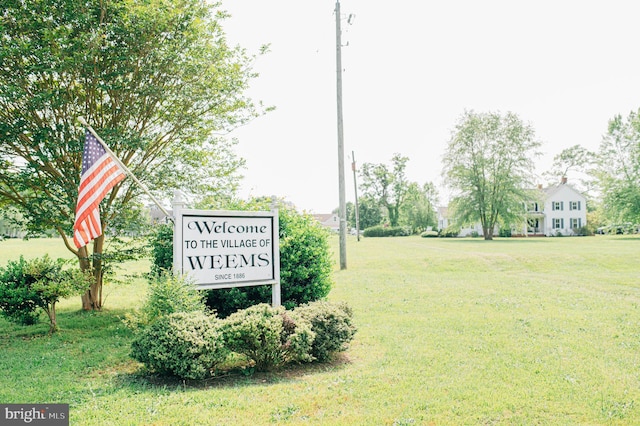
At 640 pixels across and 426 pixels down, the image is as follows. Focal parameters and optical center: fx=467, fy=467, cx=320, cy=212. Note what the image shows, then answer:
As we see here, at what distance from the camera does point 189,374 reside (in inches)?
198

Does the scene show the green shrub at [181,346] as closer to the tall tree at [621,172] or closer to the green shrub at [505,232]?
the tall tree at [621,172]

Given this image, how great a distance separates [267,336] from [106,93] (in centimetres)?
665

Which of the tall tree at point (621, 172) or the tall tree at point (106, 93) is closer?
the tall tree at point (106, 93)

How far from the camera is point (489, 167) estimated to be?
4953cm

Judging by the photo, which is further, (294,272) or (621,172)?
(621,172)

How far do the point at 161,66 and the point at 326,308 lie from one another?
18.7 feet

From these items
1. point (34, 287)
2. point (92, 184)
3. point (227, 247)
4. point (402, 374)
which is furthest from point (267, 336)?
point (34, 287)

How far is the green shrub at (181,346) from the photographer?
5.02 meters

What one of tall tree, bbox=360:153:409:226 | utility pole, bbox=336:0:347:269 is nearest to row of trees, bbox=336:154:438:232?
tall tree, bbox=360:153:409:226

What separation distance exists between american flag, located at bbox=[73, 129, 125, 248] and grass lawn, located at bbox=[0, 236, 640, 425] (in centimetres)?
130

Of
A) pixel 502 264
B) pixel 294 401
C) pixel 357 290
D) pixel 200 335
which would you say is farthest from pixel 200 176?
pixel 502 264

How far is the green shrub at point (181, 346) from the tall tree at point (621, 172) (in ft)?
144

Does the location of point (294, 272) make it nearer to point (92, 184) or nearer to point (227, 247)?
point (227, 247)

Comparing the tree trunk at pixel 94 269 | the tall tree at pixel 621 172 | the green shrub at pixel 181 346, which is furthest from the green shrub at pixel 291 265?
the tall tree at pixel 621 172
